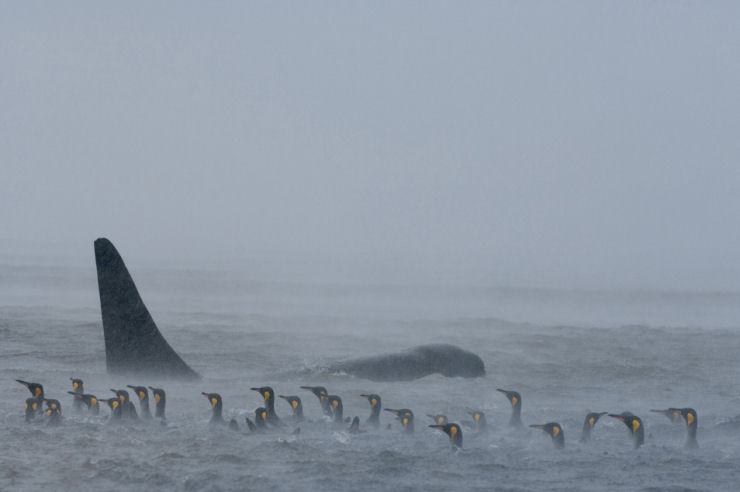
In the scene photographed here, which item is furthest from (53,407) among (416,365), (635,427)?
(416,365)

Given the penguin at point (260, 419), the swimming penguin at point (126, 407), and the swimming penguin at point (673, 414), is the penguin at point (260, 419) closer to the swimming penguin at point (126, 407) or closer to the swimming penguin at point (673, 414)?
the swimming penguin at point (126, 407)

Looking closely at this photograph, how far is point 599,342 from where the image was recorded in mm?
26859

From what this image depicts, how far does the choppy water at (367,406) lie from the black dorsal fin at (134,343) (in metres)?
0.33

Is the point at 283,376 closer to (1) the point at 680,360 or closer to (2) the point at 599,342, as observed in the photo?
(1) the point at 680,360

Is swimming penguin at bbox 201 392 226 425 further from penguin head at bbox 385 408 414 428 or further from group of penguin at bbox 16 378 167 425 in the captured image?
penguin head at bbox 385 408 414 428

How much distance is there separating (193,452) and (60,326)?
1673 cm

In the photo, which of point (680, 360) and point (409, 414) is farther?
point (680, 360)

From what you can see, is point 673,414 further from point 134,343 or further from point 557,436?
point 134,343

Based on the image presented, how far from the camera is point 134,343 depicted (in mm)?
16938

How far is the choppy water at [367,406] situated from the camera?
10.4m

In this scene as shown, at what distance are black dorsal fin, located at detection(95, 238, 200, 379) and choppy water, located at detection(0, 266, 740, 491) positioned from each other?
33 cm

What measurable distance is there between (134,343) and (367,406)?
15.2ft

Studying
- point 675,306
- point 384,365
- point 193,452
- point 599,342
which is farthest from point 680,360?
point 675,306

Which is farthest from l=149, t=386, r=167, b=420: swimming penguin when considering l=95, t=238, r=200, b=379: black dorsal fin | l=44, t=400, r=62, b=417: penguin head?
l=95, t=238, r=200, b=379: black dorsal fin
